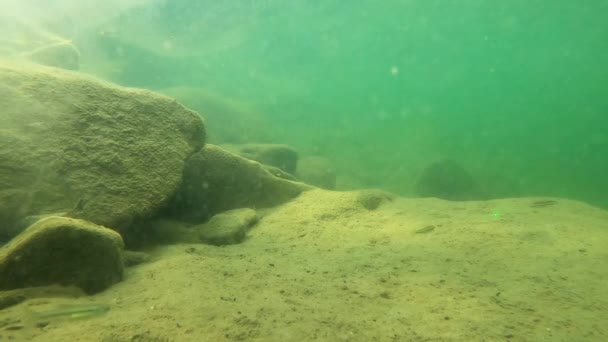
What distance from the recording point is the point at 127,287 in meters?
2.88

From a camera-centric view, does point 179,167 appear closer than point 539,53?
Yes

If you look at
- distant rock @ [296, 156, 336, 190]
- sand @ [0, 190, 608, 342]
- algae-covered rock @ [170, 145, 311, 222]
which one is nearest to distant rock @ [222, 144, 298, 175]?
distant rock @ [296, 156, 336, 190]

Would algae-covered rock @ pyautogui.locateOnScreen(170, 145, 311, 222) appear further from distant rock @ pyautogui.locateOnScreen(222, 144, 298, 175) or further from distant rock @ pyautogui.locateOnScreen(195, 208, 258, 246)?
distant rock @ pyautogui.locateOnScreen(222, 144, 298, 175)

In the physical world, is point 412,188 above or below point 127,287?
above

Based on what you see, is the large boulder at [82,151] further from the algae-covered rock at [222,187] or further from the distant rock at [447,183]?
the distant rock at [447,183]

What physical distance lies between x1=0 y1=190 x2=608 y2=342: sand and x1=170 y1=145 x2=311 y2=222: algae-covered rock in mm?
803

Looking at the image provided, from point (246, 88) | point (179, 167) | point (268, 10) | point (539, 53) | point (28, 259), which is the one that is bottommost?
point (28, 259)

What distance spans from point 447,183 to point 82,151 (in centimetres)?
1309

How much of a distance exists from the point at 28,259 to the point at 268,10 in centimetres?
3727

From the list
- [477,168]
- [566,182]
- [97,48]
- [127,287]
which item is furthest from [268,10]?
[127,287]

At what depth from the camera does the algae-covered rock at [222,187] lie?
16.9 feet

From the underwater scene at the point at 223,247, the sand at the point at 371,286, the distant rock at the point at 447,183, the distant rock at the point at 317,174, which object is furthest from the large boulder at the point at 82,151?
the distant rock at the point at 447,183

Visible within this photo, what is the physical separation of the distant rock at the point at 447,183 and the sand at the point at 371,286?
901 centimetres

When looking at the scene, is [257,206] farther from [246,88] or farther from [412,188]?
[246,88]
